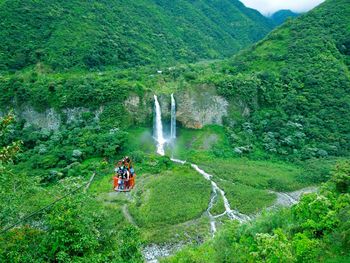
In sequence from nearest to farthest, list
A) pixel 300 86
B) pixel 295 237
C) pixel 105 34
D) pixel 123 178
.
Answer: pixel 295 237 → pixel 123 178 → pixel 300 86 → pixel 105 34

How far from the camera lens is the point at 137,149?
3897cm

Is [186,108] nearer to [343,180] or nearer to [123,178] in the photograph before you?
[123,178]

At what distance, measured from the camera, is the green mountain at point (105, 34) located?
186 feet

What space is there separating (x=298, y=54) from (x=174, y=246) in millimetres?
38237

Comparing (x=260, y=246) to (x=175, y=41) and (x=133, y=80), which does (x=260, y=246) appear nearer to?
(x=133, y=80)

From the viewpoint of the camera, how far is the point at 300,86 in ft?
159

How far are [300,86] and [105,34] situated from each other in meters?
35.4

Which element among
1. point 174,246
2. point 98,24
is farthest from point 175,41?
point 174,246

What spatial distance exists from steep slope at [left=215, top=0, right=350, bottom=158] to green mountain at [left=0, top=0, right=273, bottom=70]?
21.7 m

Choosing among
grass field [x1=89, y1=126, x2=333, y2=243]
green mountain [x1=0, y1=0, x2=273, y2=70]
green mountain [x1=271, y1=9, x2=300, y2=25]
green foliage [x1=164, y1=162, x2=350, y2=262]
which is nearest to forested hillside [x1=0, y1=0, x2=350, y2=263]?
green foliage [x1=164, y1=162, x2=350, y2=262]

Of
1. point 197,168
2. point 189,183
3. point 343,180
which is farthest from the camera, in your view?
point 197,168

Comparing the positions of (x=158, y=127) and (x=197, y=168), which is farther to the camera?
(x=158, y=127)

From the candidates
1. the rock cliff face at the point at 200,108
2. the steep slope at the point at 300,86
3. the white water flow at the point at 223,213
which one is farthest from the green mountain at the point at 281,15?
the white water flow at the point at 223,213

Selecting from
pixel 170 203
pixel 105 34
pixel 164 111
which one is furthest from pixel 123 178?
pixel 105 34
